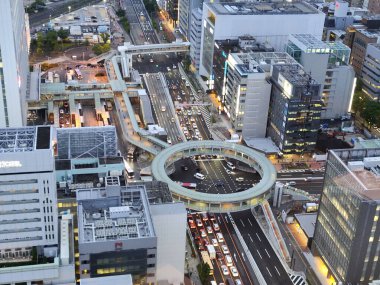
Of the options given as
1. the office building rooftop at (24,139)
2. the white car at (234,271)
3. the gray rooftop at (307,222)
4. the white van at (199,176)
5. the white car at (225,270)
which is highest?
the office building rooftop at (24,139)

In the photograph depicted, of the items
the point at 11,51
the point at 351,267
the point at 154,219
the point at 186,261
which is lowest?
the point at 186,261

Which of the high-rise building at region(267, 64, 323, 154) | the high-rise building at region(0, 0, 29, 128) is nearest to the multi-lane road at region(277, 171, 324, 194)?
the high-rise building at region(267, 64, 323, 154)

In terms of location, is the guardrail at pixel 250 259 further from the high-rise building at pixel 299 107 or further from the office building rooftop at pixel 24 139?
the office building rooftop at pixel 24 139

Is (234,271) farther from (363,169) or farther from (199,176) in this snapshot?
(199,176)

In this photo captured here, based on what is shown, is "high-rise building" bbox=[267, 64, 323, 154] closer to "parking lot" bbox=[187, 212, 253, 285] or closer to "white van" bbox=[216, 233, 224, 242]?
"parking lot" bbox=[187, 212, 253, 285]

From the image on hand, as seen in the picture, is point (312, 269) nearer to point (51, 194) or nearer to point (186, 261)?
point (186, 261)

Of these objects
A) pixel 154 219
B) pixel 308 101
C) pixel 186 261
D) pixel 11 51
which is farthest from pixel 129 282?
pixel 308 101

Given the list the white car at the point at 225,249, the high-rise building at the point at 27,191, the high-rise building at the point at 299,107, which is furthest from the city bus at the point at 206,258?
the high-rise building at the point at 299,107
